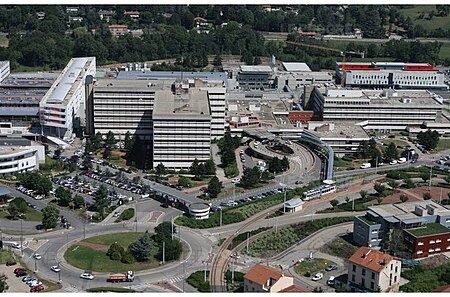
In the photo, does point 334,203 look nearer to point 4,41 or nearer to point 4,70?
point 4,70

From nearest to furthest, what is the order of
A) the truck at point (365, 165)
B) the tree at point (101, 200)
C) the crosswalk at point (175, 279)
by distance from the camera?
the crosswalk at point (175, 279) < the tree at point (101, 200) < the truck at point (365, 165)

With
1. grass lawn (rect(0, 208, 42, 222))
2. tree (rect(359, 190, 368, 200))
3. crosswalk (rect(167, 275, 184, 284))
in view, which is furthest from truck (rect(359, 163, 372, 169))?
grass lawn (rect(0, 208, 42, 222))

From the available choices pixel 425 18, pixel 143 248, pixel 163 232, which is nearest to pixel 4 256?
pixel 143 248

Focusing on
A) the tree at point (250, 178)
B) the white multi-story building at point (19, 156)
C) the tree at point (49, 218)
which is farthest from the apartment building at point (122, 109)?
the tree at point (49, 218)

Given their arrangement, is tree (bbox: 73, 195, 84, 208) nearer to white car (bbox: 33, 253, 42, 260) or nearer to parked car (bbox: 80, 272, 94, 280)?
white car (bbox: 33, 253, 42, 260)

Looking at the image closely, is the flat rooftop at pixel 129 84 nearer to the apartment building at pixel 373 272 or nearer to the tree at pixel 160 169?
the tree at pixel 160 169
